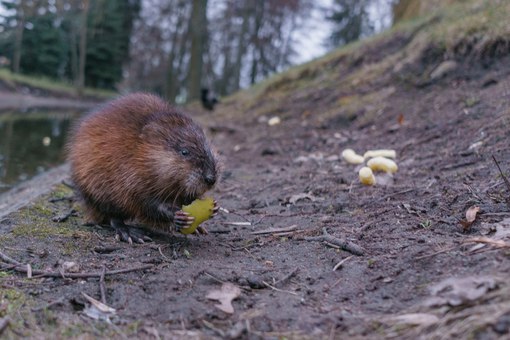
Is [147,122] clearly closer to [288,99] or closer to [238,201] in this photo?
[238,201]

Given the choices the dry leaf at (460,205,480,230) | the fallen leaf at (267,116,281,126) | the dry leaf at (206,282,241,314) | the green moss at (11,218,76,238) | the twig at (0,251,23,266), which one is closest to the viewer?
the dry leaf at (206,282,241,314)

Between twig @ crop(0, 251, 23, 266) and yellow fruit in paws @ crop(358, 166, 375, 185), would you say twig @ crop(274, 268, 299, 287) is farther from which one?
yellow fruit in paws @ crop(358, 166, 375, 185)

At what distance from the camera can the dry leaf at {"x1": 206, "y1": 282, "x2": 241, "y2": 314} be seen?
96.7 inches

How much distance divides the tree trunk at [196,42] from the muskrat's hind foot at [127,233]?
745 inches

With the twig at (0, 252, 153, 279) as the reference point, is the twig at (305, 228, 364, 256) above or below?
above

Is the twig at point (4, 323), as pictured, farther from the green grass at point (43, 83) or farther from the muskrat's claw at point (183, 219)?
the green grass at point (43, 83)

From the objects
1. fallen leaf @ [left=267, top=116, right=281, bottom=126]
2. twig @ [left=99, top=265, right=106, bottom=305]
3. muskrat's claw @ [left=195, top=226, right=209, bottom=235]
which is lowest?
twig @ [left=99, top=265, right=106, bottom=305]

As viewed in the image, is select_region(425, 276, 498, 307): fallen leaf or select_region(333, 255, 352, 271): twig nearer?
select_region(425, 276, 498, 307): fallen leaf

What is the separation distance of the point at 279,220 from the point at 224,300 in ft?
6.14

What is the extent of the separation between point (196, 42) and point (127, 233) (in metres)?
19.8

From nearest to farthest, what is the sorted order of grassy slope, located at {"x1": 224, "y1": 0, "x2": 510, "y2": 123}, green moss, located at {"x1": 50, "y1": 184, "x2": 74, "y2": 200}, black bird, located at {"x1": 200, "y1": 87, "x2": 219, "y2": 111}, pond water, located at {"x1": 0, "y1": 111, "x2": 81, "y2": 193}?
green moss, located at {"x1": 50, "y1": 184, "x2": 74, "y2": 200}
grassy slope, located at {"x1": 224, "y1": 0, "x2": 510, "y2": 123}
pond water, located at {"x1": 0, "y1": 111, "x2": 81, "y2": 193}
black bird, located at {"x1": 200, "y1": 87, "x2": 219, "y2": 111}

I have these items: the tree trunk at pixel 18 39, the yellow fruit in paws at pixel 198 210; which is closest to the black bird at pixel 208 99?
the yellow fruit in paws at pixel 198 210

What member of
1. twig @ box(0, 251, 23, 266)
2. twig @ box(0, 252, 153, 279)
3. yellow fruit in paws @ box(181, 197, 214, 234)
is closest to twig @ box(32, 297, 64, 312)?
twig @ box(0, 252, 153, 279)

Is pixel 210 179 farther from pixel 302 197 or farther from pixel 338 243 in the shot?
pixel 302 197
